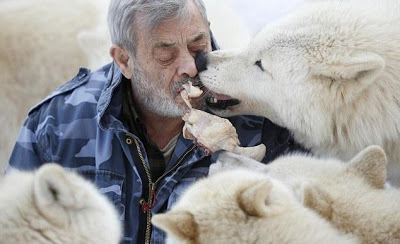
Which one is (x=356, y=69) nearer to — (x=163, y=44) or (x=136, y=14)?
(x=163, y=44)

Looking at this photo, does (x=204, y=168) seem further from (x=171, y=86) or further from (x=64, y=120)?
(x=64, y=120)

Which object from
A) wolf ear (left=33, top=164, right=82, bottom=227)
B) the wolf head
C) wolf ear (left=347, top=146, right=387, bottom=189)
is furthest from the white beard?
wolf ear (left=33, top=164, right=82, bottom=227)

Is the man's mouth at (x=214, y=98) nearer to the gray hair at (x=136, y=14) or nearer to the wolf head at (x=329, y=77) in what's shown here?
the wolf head at (x=329, y=77)

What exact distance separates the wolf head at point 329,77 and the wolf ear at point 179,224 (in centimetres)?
100

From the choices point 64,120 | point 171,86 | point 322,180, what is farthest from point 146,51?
point 322,180

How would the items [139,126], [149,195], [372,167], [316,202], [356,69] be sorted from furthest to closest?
[139,126], [149,195], [356,69], [372,167], [316,202]

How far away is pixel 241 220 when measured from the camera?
1.42 meters

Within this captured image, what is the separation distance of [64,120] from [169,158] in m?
0.53

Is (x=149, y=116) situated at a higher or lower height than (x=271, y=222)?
lower

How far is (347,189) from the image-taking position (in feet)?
5.57

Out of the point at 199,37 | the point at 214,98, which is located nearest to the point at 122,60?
the point at 199,37

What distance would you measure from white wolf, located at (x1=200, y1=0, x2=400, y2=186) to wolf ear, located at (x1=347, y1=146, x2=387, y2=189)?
0.43 m

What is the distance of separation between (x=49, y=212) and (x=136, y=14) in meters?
1.58

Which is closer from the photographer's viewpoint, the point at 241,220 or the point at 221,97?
the point at 241,220
